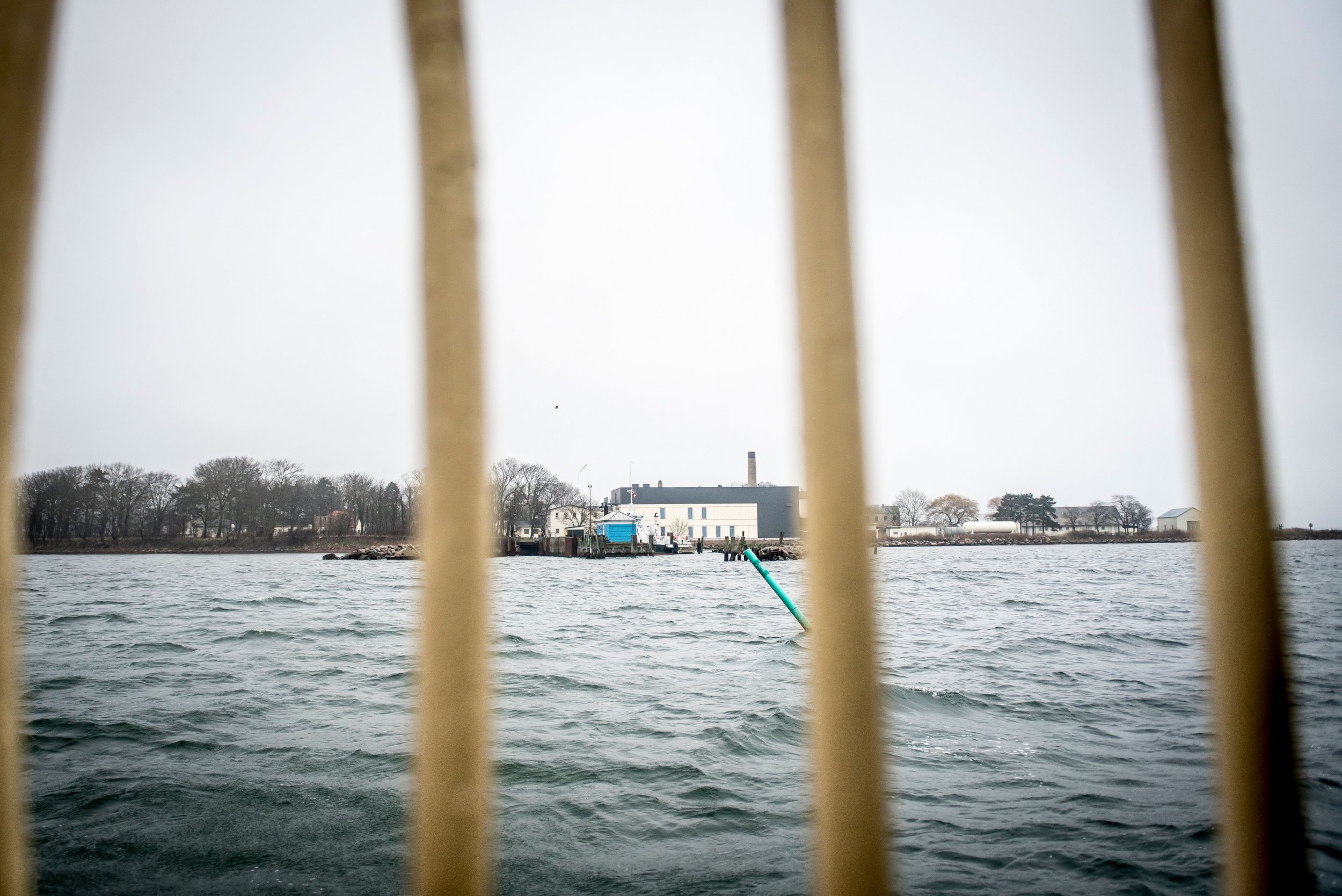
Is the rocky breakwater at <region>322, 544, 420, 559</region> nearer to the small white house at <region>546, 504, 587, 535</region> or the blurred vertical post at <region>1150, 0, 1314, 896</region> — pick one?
the small white house at <region>546, 504, 587, 535</region>

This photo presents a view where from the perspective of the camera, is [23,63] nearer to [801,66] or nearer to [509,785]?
[801,66]

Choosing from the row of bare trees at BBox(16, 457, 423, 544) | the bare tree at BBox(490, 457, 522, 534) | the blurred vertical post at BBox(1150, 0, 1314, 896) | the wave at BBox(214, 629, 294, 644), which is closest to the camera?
the blurred vertical post at BBox(1150, 0, 1314, 896)

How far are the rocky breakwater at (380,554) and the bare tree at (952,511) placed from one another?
7749 cm

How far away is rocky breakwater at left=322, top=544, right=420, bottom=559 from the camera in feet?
213

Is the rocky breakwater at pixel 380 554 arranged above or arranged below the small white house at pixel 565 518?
below

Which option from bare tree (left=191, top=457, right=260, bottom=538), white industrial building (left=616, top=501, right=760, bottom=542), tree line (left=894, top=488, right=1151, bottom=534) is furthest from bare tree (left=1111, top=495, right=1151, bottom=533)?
bare tree (left=191, top=457, right=260, bottom=538)

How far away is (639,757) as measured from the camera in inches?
268

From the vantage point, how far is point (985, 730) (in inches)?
313

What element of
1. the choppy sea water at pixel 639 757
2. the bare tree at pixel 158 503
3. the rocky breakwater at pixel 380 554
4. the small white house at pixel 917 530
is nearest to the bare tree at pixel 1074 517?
the small white house at pixel 917 530

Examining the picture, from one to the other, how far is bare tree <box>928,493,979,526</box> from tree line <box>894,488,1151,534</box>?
4.6 inches

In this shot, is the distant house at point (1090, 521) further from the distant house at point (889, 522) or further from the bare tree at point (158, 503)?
the bare tree at point (158, 503)

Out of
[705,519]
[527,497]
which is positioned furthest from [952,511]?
[527,497]

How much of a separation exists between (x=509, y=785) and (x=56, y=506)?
203 ft

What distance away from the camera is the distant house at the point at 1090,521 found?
348ft
